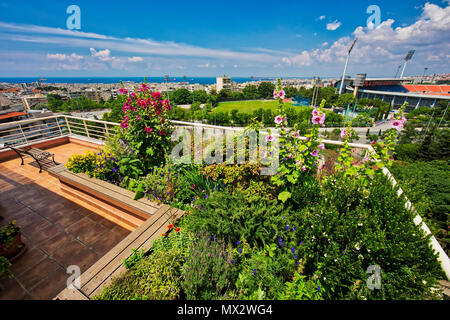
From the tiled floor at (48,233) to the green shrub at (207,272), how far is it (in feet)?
5.40

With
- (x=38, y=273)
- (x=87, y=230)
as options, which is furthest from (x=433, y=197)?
(x=38, y=273)

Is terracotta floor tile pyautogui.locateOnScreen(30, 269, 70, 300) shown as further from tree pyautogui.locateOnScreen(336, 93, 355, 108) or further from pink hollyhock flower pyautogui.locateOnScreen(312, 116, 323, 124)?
tree pyautogui.locateOnScreen(336, 93, 355, 108)

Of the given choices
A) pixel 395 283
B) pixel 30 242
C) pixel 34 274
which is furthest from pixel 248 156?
pixel 30 242

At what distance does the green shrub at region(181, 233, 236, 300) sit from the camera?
145 cm

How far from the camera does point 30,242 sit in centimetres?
265

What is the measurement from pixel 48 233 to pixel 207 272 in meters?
2.80

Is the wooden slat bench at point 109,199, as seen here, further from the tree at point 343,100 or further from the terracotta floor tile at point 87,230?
the tree at point 343,100

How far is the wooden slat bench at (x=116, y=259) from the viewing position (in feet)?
5.28

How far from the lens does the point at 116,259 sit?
1.92 m

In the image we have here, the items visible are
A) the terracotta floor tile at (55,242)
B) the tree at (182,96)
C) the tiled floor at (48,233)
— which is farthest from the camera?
the tree at (182,96)

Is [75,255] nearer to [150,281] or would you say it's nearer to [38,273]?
[38,273]

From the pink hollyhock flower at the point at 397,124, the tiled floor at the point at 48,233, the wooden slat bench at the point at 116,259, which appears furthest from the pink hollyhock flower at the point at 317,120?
the tiled floor at the point at 48,233

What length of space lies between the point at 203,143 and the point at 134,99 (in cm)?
149

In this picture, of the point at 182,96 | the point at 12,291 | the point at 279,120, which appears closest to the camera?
the point at 12,291
